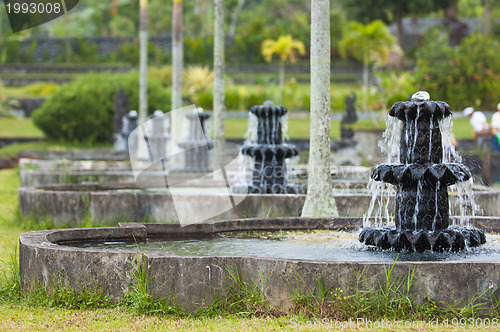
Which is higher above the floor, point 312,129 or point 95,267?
point 312,129

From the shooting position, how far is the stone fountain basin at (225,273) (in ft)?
18.7

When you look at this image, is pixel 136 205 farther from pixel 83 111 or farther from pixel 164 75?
pixel 164 75

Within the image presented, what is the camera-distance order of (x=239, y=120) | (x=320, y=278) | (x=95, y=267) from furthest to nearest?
1. (x=239, y=120)
2. (x=95, y=267)
3. (x=320, y=278)

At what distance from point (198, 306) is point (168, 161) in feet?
46.7

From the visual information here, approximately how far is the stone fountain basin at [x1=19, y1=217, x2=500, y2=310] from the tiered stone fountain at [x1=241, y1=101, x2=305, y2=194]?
521 cm

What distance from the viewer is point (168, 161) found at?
20.0m

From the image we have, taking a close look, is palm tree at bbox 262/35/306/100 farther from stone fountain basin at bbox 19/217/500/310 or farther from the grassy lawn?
Result: stone fountain basin at bbox 19/217/500/310

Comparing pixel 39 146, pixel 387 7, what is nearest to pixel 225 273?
pixel 39 146

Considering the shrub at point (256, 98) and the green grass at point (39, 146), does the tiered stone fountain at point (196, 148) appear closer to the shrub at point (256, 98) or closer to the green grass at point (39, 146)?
the green grass at point (39, 146)

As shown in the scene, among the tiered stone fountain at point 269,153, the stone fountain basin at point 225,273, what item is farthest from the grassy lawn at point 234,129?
the stone fountain basin at point 225,273

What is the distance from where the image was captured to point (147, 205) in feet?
35.3

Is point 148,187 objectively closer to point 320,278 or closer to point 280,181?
point 280,181

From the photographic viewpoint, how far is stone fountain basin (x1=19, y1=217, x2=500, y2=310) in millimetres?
5699

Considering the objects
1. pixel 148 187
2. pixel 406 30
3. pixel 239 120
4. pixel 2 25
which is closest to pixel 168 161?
pixel 148 187
